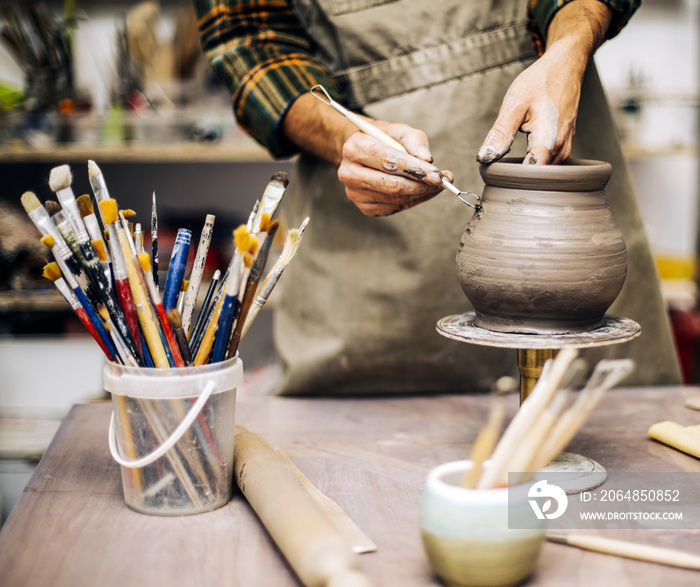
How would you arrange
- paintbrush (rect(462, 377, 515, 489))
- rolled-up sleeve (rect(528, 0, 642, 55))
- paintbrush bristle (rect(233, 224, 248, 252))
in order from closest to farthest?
paintbrush (rect(462, 377, 515, 489)) → paintbrush bristle (rect(233, 224, 248, 252)) → rolled-up sleeve (rect(528, 0, 642, 55))

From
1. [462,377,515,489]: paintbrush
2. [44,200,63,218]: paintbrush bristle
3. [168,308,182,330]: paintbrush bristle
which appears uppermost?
[44,200,63,218]: paintbrush bristle

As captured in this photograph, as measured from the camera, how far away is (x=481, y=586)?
0.63 meters

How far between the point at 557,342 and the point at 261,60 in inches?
30.3

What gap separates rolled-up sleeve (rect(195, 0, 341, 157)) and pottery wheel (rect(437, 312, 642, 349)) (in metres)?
0.55

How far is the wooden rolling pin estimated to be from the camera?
610mm

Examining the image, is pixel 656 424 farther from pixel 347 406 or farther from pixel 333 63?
pixel 333 63

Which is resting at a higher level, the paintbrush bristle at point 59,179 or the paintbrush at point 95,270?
the paintbrush bristle at point 59,179

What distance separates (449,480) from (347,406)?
0.59m

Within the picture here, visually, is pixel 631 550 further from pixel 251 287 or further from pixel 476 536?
pixel 251 287

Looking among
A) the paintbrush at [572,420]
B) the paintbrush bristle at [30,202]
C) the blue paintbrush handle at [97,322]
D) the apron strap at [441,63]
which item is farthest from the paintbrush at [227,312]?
the apron strap at [441,63]

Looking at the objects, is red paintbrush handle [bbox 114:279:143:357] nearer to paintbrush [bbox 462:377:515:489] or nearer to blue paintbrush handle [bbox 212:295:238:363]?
blue paintbrush handle [bbox 212:295:238:363]

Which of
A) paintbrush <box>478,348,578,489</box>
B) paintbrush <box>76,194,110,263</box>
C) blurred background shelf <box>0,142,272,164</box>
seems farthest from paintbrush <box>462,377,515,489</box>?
blurred background shelf <box>0,142,272,164</box>

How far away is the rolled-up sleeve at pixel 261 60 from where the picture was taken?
49.6 inches

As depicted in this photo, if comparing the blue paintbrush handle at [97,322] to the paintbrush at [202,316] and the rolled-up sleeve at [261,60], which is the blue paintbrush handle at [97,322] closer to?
the paintbrush at [202,316]
